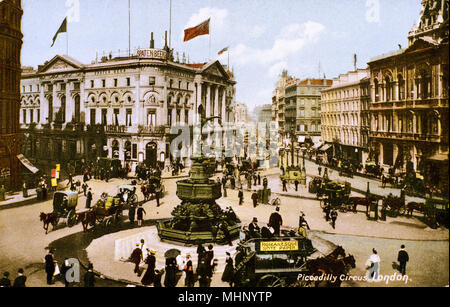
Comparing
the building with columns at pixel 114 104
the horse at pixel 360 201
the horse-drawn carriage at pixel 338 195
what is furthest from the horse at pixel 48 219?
the horse at pixel 360 201

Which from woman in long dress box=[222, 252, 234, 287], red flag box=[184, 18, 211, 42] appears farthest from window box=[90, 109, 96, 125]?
woman in long dress box=[222, 252, 234, 287]

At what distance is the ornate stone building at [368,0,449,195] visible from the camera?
10672 millimetres

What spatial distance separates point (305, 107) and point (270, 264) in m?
49.3

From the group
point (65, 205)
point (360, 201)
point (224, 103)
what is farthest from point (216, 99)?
point (65, 205)

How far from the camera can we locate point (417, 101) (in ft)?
39.7

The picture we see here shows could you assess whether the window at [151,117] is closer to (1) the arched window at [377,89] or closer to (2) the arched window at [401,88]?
(1) the arched window at [377,89]

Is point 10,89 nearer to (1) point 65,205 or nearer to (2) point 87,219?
(1) point 65,205

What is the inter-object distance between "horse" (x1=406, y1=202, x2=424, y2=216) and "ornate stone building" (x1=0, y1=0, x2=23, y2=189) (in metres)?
21.5

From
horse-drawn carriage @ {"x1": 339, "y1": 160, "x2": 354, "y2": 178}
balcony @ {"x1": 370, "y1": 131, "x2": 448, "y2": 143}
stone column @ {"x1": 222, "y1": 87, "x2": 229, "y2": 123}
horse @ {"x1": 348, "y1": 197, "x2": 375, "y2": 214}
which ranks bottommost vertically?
horse @ {"x1": 348, "y1": 197, "x2": 375, "y2": 214}

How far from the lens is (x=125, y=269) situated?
11.8 meters

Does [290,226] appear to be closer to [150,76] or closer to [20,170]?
[20,170]

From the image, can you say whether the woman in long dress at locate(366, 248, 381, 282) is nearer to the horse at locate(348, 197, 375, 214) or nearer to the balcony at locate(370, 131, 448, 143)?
the balcony at locate(370, 131, 448, 143)

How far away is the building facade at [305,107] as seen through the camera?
49412 millimetres

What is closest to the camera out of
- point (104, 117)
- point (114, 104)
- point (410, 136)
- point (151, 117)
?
point (410, 136)
